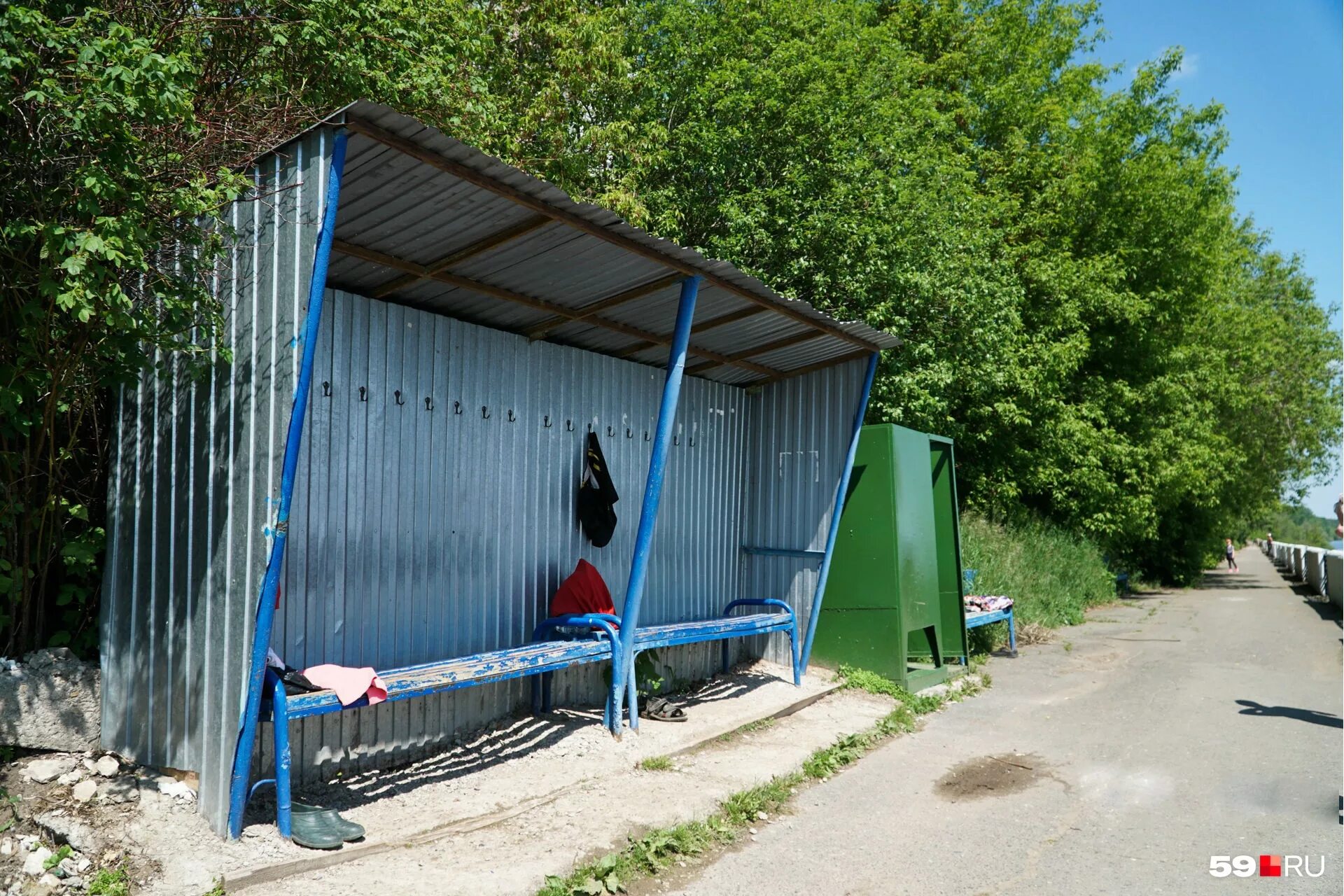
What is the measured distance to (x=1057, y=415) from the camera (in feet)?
63.5

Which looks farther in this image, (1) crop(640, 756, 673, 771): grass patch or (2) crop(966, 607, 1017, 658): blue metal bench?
(2) crop(966, 607, 1017, 658): blue metal bench

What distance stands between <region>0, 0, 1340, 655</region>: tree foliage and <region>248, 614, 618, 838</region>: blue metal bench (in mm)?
1427

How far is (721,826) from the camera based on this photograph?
546cm

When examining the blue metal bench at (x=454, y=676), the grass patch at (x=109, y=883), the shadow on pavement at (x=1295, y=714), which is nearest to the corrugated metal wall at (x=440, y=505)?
the blue metal bench at (x=454, y=676)

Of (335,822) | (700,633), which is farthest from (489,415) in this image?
(335,822)

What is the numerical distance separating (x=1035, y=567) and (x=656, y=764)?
39.2 feet

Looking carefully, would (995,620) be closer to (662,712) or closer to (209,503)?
(662,712)

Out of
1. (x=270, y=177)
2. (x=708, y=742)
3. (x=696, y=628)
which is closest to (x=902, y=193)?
(x=696, y=628)

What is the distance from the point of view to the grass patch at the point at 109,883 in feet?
12.8

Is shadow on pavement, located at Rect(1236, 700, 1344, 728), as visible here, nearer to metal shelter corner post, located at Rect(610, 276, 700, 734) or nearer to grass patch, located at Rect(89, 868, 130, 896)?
metal shelter corner post, located at Rect(610, 276, 700, 734)

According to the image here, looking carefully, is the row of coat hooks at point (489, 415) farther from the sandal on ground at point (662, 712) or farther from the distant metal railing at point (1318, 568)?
the distant metal railing at point (1318, 568)

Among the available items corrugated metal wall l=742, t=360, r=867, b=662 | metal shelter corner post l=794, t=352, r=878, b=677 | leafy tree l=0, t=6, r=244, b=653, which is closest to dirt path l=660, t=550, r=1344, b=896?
metal shelter corner post l=794, t=352, r=878, b=677

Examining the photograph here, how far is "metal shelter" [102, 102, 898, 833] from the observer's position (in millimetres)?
4484

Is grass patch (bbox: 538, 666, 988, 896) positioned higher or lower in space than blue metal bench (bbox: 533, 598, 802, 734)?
lower
